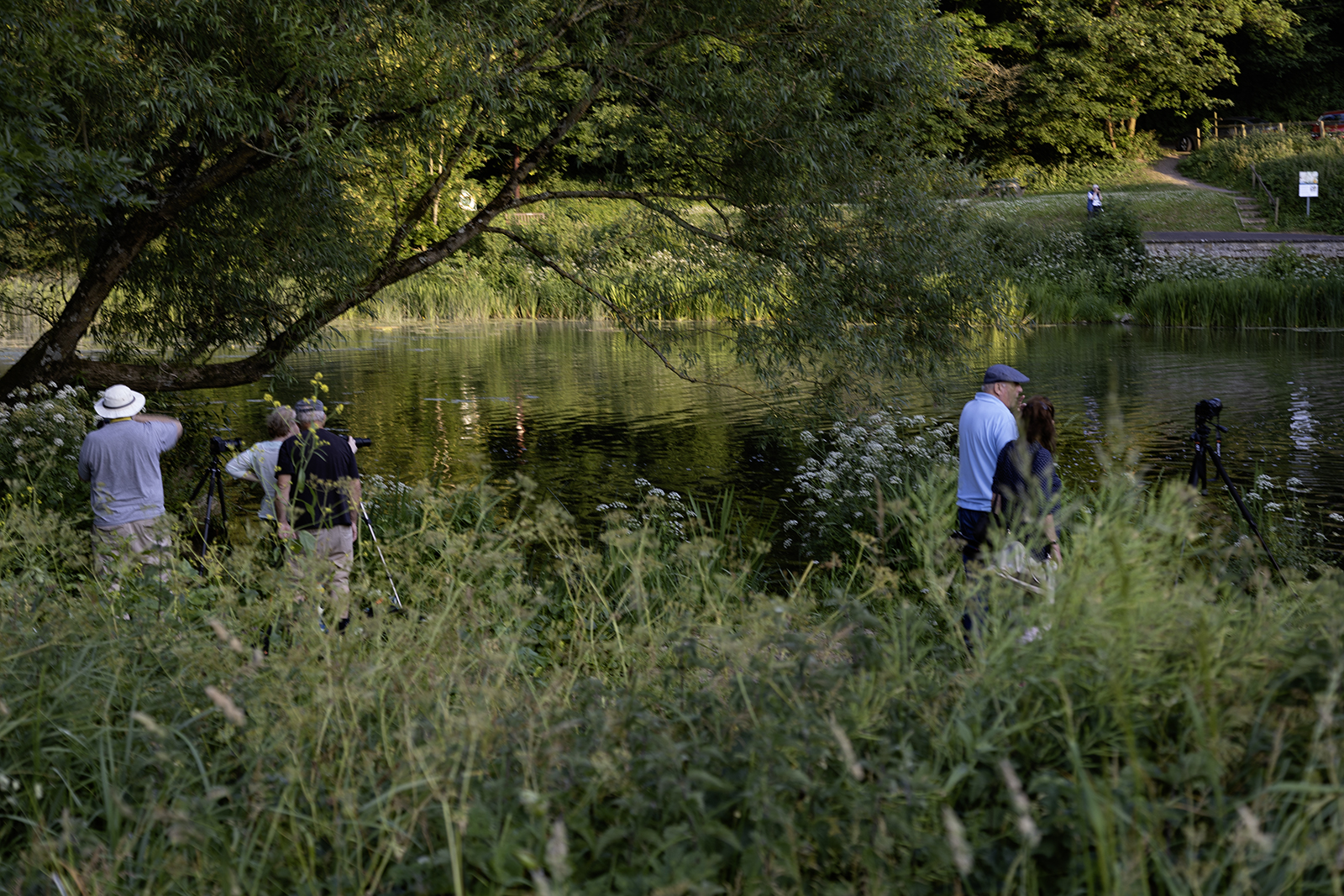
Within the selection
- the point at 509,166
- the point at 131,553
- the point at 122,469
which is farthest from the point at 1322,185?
the point at 131,553

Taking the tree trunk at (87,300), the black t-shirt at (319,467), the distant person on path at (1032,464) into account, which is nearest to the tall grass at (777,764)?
the distant person on path at (1032,464)

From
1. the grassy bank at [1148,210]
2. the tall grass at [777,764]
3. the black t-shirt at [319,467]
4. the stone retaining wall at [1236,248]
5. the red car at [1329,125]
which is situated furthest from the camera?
the red car at [1329,125]

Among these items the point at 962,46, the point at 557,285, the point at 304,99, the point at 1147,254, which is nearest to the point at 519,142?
the point at 304,99

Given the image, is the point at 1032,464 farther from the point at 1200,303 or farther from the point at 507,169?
the point at 1200,303

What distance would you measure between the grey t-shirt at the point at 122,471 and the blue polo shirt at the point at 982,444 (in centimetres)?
511

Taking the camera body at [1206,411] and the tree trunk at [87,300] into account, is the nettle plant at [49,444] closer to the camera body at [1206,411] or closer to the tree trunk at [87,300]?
the tree trunk at [87,300]

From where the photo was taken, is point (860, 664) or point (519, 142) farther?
point (519, 142)

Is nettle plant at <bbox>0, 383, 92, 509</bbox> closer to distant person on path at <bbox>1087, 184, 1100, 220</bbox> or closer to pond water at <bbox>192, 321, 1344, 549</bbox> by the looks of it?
pond water at <bbox>192, 321, 1344, 549</bbox>

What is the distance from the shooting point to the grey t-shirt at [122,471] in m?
7.41

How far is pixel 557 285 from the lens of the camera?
3488 cm

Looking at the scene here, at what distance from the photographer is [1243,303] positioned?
90.8ft

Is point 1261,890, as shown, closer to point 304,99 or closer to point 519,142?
point 304,99

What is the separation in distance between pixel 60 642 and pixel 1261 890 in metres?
3.57

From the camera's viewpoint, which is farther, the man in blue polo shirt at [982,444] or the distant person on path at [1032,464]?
the man in blue polo shirt at [982,444]
